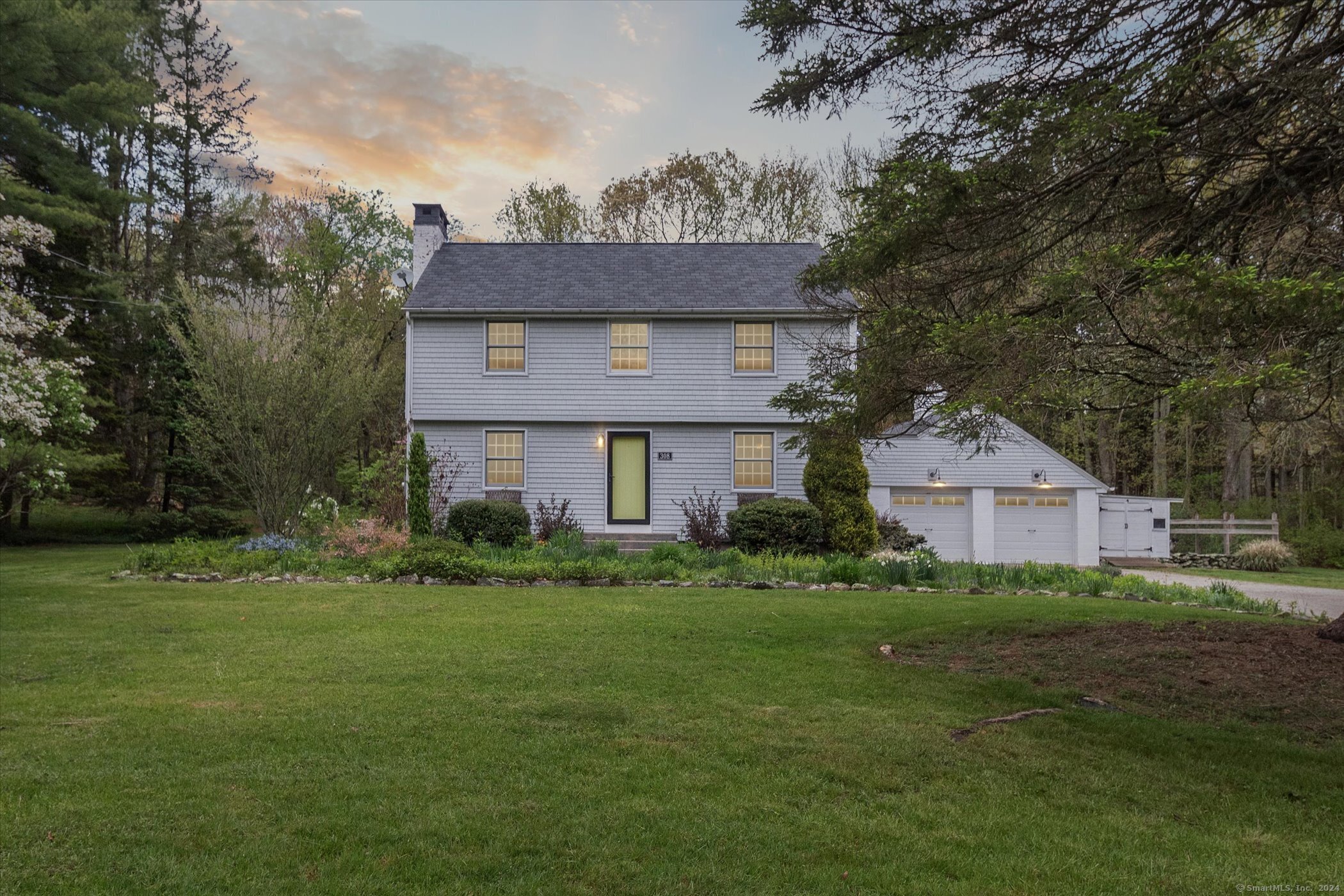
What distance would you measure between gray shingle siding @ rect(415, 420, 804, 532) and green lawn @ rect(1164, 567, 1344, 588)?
30.4ft

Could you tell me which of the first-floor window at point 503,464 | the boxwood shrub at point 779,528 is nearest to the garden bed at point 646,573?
the boxwood shrub at point 779,528

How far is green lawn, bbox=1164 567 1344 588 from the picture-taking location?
16.2 metres

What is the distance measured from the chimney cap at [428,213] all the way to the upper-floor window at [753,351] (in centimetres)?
791

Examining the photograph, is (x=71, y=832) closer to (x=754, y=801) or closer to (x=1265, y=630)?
(x=754, y=801)

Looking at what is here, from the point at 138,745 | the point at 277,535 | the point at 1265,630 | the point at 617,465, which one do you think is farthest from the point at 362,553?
the point at 1265,630

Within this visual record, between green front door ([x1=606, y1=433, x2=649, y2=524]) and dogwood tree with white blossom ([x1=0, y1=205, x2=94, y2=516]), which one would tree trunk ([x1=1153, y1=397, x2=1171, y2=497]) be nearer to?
green front door ([x1=606, y1=433, x2=649, y2=524])

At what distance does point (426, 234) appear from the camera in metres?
19.9

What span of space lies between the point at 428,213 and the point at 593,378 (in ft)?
20.6

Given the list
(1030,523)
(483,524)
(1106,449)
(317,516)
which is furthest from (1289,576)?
(317,516)

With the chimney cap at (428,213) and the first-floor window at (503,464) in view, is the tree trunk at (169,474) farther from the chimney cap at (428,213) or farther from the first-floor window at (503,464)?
the first-floor window at (503,464)

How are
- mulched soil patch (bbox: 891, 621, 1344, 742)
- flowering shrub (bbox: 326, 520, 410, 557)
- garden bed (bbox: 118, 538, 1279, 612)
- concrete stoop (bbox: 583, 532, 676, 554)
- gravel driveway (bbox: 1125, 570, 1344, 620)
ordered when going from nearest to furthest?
mulched soil patch (bbox: 891, 621, 1344, 742)
garden bed (bbox: 118, 538, 1279, 612)
gravel driveway (bbox: 1125, 570, 1344, 620)
flowering shrub (bbox: 326, 520, 410, 557)
concrete stoop (bbox: 583, 532, 676, 554)

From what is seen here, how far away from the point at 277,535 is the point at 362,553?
3076 millimetres

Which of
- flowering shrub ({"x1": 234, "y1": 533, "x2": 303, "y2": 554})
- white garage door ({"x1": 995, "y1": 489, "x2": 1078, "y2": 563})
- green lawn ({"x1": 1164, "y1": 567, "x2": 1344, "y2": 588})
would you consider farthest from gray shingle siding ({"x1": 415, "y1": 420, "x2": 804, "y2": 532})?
green lawn ({"x1": 1164, "y1": 567, "x2": 1344, "y2": 588})

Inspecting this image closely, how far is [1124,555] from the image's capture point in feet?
67.2
